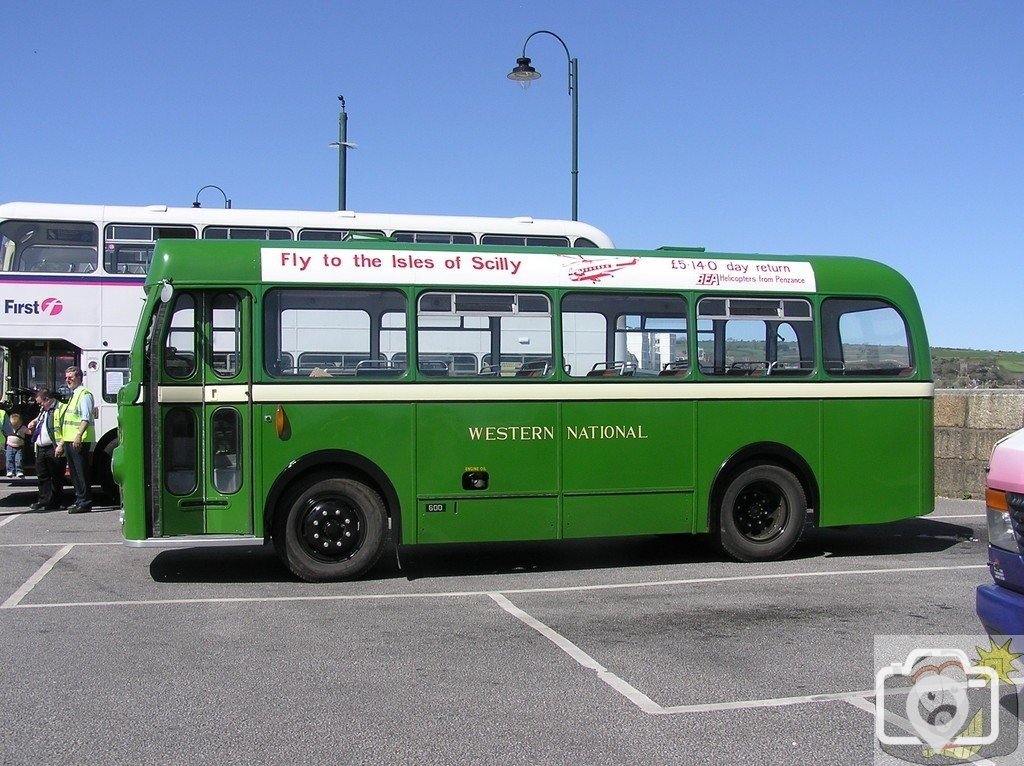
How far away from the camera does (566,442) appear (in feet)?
32.1

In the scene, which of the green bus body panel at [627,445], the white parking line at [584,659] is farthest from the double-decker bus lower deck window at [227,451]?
the green bus body panel at [627,445]

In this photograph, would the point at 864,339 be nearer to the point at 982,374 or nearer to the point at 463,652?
the point at 463,652

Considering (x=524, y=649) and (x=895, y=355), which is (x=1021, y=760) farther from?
(x=895, y=355)

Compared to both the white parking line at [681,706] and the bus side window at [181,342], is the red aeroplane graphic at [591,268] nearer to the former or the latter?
the bus side window at [181,342]

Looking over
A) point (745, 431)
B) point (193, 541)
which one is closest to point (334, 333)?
point (193, 541)

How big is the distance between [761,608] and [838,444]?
114 inches

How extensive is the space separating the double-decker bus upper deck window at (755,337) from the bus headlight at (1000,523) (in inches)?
203

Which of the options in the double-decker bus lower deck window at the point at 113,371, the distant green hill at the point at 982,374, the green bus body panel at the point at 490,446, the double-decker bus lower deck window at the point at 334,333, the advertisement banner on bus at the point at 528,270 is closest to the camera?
the double-decker bus lower deck window at the point at 334,333

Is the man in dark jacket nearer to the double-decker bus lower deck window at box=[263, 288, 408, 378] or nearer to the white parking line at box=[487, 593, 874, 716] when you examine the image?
the double-decker bus lower deck window at box=[263, 288, 408, 378]

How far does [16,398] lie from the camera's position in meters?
15.4

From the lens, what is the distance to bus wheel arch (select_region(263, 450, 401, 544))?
9109mm

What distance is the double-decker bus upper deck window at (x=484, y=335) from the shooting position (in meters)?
9.49

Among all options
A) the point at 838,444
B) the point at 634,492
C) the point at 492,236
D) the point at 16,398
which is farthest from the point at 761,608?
the point at 16,398

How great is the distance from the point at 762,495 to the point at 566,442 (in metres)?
2.18
